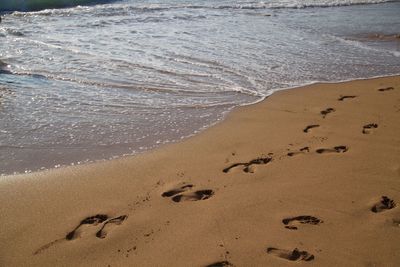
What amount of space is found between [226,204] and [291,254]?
0.75 m

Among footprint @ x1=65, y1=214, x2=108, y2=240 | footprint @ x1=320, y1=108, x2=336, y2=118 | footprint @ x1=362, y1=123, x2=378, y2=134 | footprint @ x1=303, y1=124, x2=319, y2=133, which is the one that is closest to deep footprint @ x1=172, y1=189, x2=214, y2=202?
footprint @ x1=65, y1=214, x2=108, y2=240

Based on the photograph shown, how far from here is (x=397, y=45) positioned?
31.2 ft

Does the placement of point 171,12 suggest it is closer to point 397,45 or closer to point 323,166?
point 397,45

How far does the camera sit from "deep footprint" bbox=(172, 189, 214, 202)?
363 centimetres

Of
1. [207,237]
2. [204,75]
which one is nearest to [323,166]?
[207,237]

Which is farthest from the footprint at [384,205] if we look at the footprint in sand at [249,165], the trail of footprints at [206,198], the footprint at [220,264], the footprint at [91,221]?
the footprint at [91,221]

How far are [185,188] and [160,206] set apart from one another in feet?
1.14

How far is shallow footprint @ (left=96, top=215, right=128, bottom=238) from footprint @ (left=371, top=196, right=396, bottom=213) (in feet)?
6.54

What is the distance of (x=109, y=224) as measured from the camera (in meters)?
3.33

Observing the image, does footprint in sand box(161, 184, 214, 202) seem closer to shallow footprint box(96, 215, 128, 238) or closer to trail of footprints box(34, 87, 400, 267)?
trail of footprints box(34, 87, 400, 267)

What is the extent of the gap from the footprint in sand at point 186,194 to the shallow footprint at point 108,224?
1.47 ft

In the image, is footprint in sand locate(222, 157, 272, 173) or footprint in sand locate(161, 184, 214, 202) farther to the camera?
footprint in sand locate(222, 157, 272, 173)

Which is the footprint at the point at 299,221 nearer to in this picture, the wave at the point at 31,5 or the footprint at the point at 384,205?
the footprint at the point at 384,205

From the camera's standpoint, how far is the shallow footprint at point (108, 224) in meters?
3.21
